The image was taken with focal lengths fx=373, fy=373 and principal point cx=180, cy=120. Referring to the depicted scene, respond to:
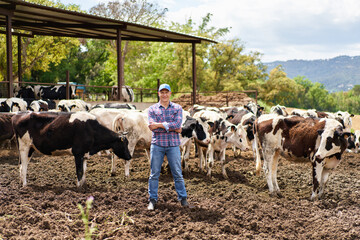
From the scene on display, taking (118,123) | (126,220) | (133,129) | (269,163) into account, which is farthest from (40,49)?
(126,220)

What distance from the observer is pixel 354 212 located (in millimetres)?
6391

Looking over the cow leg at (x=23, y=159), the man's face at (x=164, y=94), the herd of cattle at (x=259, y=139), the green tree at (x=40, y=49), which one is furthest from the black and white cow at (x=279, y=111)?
the green tree at (x=40, y=49)

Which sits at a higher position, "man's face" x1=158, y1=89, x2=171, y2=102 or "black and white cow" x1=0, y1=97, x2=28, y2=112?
"man's face" x1=158, y1=89, x2=171, y2=102

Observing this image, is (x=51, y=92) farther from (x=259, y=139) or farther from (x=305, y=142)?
(x=305, y=142)

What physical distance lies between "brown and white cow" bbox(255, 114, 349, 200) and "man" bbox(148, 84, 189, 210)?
93.6 inches

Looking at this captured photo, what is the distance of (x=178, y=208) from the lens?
20.7ft

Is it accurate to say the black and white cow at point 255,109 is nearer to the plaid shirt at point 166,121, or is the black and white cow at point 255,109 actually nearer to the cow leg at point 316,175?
the cow leg at point 316,175

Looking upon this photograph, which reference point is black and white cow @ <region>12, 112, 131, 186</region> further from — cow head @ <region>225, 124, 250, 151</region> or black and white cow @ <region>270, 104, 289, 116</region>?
black and white cow @ <region>270, 104, 289, 116</region>

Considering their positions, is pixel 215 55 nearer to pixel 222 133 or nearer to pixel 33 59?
pixel 33 59

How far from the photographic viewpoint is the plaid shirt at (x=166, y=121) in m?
6.18

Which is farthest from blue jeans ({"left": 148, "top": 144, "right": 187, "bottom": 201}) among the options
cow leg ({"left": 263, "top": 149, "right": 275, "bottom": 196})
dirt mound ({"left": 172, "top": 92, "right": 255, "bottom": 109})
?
dirt mound ({"left": 172, "top": 92, "right": 255, "bottom": 109})

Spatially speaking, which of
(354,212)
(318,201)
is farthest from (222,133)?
(354,212)

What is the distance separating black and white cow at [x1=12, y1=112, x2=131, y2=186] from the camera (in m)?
7.70

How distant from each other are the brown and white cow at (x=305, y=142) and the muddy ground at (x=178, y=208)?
49 centimetres
